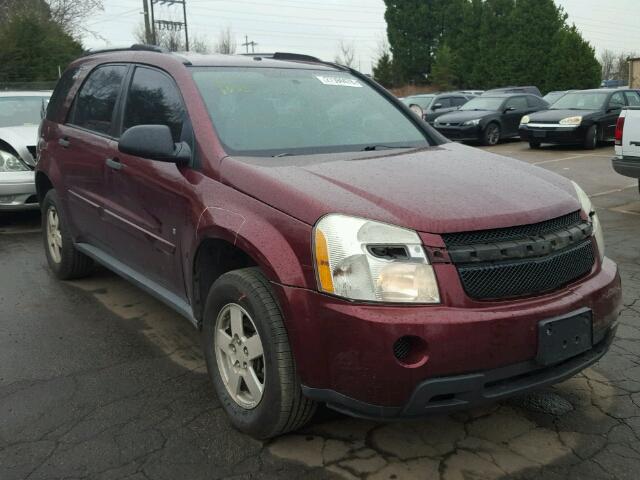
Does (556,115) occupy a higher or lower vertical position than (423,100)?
lower

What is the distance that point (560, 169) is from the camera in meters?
12.3

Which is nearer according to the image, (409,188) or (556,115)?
(409,188)

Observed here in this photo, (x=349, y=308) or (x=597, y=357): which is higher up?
(x=349, y=308)

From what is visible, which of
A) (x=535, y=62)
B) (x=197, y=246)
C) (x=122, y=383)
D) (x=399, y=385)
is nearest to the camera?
(x=399, y=385)

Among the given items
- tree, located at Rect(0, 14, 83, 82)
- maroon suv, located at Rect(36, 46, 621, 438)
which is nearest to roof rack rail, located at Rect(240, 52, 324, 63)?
maroon suv, located at Rect(36, 46, 621, 438)

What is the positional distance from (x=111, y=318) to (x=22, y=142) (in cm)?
376

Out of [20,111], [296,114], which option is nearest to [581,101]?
[20,111]

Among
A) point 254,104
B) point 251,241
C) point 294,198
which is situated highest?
point 254,104

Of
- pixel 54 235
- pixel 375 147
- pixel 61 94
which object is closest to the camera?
pixel 375 147

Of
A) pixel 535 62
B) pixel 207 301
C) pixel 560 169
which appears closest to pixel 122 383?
pixel 207 301

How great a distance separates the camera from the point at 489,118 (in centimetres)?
1731

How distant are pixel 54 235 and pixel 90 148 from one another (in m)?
1.31

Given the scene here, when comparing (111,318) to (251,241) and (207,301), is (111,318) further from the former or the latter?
(251,241)

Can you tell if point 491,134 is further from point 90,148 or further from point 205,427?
point 205,427
